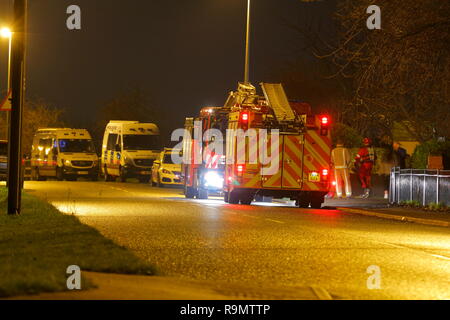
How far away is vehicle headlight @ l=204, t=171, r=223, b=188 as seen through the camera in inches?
1235

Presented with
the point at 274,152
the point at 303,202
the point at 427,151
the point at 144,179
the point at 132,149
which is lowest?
the point at 303,202

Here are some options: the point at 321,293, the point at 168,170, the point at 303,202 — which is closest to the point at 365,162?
the point at 303,202

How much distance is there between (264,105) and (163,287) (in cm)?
1961

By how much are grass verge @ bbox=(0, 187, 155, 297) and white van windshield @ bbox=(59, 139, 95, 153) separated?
3137cm

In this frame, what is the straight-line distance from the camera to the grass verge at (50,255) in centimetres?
1066

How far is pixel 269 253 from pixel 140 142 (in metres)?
35.7

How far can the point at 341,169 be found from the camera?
35.6 metres

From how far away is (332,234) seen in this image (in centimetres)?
1927

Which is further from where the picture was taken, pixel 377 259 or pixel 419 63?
pixel 419 63

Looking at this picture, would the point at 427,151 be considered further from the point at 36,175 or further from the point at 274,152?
the point at 36,175

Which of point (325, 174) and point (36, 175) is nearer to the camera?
point (325, 174)
